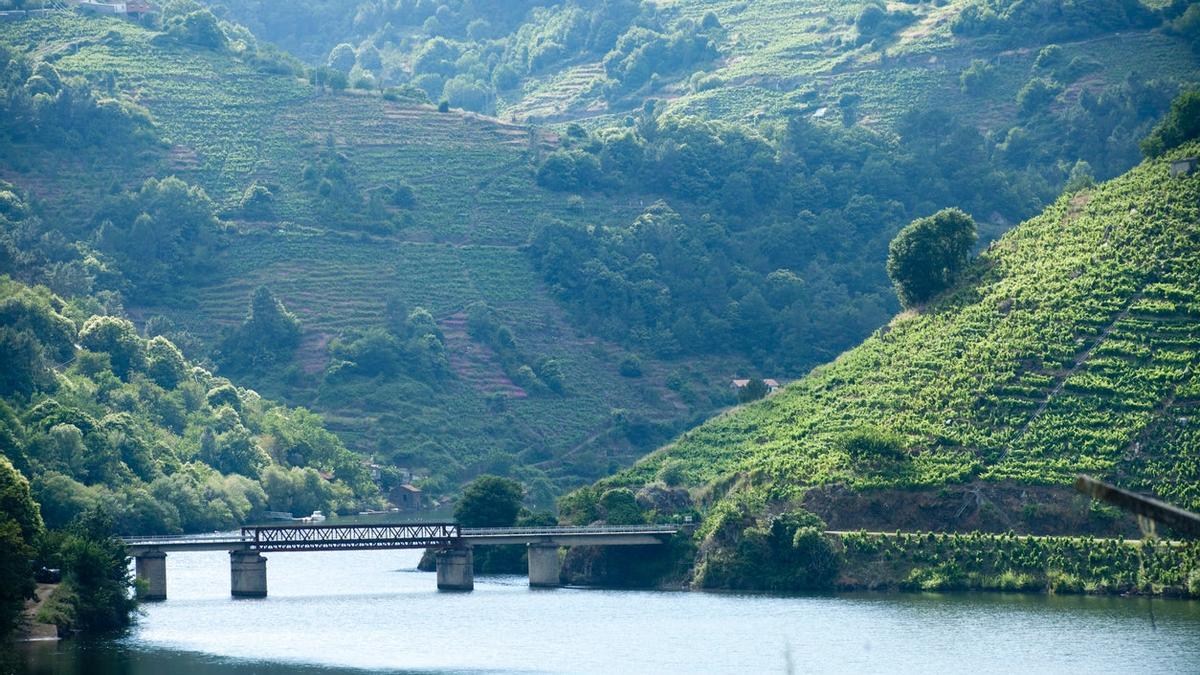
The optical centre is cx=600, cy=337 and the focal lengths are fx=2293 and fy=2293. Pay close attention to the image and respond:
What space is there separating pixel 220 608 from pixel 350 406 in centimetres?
8382

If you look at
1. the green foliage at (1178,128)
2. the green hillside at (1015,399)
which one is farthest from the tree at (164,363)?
the green foliage at (1178,128)

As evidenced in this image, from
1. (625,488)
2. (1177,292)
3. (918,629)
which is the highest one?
(1177,292)

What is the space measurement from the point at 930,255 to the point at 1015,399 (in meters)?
21.0

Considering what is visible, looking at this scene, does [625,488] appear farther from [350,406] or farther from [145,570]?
[350,406]

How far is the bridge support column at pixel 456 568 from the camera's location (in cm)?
12356

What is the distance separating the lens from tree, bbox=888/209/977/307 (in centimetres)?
14388

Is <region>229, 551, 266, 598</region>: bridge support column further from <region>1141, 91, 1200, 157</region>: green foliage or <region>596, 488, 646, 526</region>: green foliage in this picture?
<region>1141, 91, 1200, 157</region>: green foliage

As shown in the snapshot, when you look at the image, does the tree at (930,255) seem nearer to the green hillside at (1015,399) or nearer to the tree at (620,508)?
the green hillside at (1015,399)

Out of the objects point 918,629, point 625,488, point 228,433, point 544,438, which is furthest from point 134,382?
point 918,629

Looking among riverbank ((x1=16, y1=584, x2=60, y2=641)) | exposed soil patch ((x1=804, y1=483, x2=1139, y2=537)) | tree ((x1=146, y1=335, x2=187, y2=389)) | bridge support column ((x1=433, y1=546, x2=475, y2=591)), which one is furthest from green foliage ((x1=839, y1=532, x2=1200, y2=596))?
tree ((x1=146, y1=335, x2=187, y2=389))

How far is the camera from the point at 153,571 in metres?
A: 119

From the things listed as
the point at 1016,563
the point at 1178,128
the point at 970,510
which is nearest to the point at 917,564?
the point at 970,510

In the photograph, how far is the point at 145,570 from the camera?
391 feet

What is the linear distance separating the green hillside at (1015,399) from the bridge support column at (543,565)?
1016 centimetres
